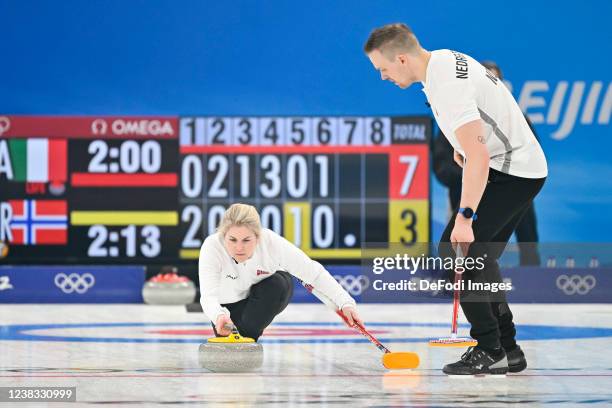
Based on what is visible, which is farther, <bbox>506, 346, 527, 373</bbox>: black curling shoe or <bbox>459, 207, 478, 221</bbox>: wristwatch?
<bbox>506, 346, 527, 373</bbox>: black curling shoe

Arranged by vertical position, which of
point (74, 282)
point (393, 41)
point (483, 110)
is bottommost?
point (74, 282)

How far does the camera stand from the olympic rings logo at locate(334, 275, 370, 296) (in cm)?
941

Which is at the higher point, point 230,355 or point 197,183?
point 197,183

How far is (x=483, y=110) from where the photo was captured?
3.90 metres

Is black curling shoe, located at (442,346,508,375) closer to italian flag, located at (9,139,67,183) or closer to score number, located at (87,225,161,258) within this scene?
score number, located at (87,225,161,258)

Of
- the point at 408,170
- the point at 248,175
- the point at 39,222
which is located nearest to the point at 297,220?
the point at 248,175

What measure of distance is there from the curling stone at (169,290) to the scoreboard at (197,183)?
0.85 ft

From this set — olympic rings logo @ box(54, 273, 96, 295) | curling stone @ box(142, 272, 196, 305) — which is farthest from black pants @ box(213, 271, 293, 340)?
olympic rings logo @ box(54, 273, 96, 295)

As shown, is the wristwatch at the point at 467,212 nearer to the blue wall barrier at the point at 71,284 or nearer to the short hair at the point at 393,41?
the short hair at the point at 393,41

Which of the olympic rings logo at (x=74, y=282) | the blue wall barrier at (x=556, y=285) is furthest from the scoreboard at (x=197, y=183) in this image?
the blue wall barrier at (x=556, y=285)

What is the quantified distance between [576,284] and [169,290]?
3.35 meters

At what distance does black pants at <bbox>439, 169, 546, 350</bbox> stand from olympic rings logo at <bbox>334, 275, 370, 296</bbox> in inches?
212

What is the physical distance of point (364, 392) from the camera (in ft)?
11.6

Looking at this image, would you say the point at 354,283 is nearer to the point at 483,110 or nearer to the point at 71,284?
the point at 71,284
